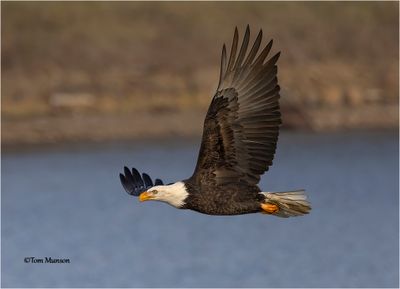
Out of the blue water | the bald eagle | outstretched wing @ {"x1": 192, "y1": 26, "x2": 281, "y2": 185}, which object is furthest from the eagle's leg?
the blue water

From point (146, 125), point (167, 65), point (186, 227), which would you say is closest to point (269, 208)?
point (186, 227)

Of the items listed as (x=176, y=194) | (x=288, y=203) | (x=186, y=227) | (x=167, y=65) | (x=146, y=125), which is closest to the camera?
(x=176, y=194)

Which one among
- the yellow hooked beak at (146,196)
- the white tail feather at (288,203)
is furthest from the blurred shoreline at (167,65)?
the white tail feather at (288,203)

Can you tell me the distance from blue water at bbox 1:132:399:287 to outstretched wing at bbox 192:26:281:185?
154 inches

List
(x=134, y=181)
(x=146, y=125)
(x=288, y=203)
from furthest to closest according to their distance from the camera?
(x=146, y=125) → (x=134, y=181) → (x=288, y=203)

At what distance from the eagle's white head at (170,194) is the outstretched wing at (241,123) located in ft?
0.51

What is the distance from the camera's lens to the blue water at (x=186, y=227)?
11562 mm

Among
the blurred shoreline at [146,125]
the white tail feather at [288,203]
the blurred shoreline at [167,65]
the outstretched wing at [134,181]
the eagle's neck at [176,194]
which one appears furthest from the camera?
the blurred shoreline at [167,65]

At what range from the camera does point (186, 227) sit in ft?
45.2

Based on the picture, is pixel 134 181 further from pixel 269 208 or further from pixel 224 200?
pixel 269 208

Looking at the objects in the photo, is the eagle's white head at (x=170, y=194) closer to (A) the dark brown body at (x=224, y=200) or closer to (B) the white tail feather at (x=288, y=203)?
(A) the dark brown body at (x=224, y=200)

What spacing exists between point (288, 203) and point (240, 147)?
1.43 ft

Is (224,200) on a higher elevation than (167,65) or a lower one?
lower

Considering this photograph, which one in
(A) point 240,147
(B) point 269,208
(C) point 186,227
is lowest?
(B) point 269,208
